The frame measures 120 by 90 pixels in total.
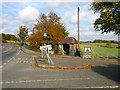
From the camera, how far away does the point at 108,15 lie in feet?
56.7

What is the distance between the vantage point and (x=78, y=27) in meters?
26.5

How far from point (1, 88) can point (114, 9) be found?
1711 cm

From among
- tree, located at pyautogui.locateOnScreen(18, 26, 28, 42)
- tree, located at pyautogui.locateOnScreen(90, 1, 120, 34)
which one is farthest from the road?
tree, located at pyautogui.locateOnScreen(18, 26, 28, 42)

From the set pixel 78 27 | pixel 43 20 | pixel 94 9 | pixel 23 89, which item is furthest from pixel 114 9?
pixel 43 20

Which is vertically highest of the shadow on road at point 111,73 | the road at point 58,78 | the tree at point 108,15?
the tree at point 108,15

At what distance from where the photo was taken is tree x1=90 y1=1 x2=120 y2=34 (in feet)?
54.7

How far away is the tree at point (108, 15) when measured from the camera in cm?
1667

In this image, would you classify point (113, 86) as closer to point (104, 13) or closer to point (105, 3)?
point (104, 13)

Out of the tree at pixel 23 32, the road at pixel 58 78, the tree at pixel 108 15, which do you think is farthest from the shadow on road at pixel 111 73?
the tree at pixel 23 32

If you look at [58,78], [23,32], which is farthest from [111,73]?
[23,32]

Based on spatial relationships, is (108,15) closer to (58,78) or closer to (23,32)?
(58,78)

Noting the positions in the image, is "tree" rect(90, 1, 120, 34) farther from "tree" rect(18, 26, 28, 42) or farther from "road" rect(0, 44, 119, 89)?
"tree" rect(18, 26, 28, 42)

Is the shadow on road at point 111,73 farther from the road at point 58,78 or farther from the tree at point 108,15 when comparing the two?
the tree at point 108,15

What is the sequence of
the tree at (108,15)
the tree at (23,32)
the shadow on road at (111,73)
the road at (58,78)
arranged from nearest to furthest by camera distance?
the road at (58,78)
the shadow on road at (111,73)
the tree at (108,15)
the tree at (23,32)
